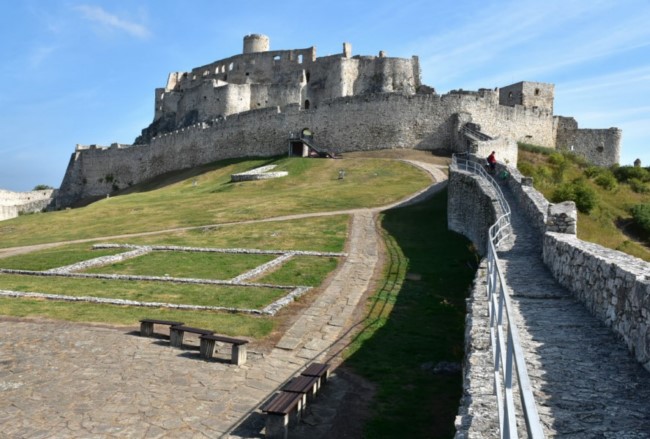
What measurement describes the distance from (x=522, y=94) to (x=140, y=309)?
56.2 meters

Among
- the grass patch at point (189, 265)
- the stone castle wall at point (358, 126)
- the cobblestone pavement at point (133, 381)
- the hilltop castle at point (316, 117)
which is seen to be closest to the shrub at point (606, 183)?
the hilltop castle at point (316, 117)

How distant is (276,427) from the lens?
8.83 meters

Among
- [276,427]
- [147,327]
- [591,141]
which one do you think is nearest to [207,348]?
[147,327]

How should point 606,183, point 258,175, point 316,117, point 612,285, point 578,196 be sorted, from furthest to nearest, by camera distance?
point 316,117
point 258,175
point 606,183
point 578,196
point 612,285

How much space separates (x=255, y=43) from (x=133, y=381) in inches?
3066

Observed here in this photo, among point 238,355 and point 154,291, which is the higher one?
point 154,291

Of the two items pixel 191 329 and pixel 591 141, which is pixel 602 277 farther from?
pixel 591 141

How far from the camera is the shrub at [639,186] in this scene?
40084 mm

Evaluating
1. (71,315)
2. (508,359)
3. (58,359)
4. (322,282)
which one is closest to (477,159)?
(322,282)

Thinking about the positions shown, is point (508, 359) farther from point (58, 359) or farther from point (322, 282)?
point (322, 282)

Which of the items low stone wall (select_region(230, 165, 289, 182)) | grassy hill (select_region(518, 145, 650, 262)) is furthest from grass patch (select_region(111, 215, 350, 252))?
low stone wall (select_region(230, 165, 289, 182))

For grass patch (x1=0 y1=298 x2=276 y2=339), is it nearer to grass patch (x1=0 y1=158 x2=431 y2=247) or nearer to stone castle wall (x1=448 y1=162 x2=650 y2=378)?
stone castle wall (x1=448 y1=162 x2=650 y2=378)

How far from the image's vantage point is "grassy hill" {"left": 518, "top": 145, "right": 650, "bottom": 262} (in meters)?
20.2

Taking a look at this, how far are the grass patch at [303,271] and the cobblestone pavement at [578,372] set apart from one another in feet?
32.7
